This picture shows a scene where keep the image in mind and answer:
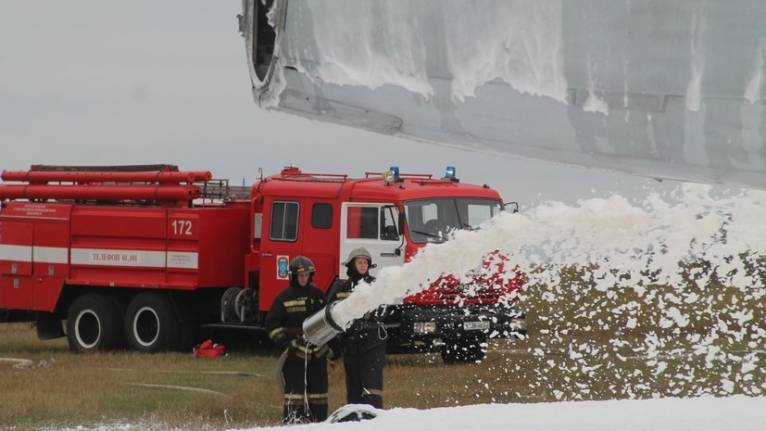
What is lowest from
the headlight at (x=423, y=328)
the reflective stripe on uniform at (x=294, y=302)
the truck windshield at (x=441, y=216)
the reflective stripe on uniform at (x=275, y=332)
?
the headlight at (x=423, y=328)

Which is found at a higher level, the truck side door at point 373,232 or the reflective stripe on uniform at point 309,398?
the truck side door at point 373,232

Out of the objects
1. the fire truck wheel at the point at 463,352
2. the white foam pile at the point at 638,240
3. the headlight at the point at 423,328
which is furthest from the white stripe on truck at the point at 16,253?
the white foam pile at the point at 638,240

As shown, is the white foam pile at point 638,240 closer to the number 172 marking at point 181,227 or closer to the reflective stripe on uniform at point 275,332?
the reflective stripe on uniform at point 275,332

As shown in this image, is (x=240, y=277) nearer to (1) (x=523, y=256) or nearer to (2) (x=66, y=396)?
(2) (x=66, y=396)

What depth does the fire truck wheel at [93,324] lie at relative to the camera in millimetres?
18453

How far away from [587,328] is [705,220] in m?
16.9

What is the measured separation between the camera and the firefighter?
10203 millimetres

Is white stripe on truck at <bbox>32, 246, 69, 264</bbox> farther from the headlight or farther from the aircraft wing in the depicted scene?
the aircraft wing

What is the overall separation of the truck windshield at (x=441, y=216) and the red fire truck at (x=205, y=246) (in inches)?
0.5

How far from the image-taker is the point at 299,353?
10.2 m

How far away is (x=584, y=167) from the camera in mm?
Result: 4285

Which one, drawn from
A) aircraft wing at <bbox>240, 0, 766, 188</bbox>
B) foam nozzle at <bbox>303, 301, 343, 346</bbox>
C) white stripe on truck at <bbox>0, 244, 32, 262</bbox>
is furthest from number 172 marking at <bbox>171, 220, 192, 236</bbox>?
aircraft wing at <bbox>240, 0, 766, 188</bbox>

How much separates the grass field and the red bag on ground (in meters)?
0.21

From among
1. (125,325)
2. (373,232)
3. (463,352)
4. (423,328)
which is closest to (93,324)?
(125,325)
